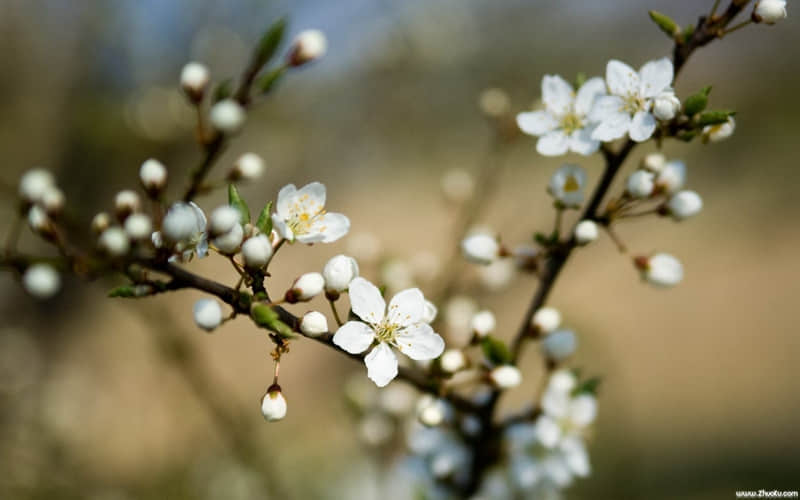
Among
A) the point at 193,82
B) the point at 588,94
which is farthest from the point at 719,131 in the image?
the point at 193,82

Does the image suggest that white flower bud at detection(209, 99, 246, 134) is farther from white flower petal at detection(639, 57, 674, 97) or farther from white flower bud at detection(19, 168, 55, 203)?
white flower petal at detection(639, 57, 674, 97)

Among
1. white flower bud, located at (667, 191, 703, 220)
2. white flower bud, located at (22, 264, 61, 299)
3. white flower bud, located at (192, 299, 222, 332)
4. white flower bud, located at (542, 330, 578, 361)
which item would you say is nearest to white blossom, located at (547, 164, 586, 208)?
white flower bud, located at (667, 191, 703, 220)

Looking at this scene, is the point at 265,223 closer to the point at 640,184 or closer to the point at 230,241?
the point at 230,241

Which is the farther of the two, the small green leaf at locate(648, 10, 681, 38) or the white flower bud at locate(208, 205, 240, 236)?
the small green leaf at locate(648, 10, 681, 38)

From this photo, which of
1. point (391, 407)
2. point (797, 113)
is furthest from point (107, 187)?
point (797, 113)

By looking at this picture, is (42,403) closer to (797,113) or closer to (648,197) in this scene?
(648,197)

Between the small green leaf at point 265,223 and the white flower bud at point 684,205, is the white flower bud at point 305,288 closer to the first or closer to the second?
the small green leaf at point 265,223
